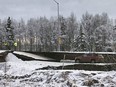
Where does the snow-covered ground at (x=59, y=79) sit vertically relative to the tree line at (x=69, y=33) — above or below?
below

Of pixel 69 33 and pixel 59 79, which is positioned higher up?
pixel 69 33

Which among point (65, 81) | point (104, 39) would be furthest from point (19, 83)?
point (104, 39)

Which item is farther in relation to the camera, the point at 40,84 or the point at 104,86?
the point at 40,84

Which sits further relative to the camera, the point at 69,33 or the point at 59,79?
the point at 69,33

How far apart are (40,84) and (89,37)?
333 feet

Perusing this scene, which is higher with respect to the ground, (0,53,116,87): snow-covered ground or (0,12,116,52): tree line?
(0,12,116,52): tree line

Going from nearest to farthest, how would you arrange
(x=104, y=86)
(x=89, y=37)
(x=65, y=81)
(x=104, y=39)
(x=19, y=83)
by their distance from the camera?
(x=104, y=86) < (x=65, y=81) < (x=19, y=83) < (x=104, y=39) < (x=89, y=37)

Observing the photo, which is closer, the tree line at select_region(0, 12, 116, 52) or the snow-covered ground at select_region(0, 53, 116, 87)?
the snow-covered ground at select_region(0, 53, 116, 87)

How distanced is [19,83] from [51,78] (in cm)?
209

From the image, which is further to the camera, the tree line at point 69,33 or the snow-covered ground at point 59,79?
the tree line at point 69,33

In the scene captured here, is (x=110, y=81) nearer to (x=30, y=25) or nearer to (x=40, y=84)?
(x=40, y=84)

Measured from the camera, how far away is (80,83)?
653 inches

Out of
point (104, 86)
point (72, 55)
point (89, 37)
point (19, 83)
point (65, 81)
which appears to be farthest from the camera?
point (89, 37)

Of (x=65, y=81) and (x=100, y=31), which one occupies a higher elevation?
(x=100, y=31)
